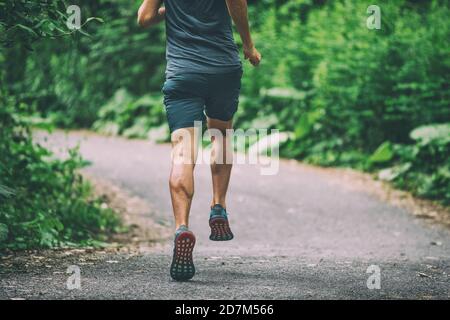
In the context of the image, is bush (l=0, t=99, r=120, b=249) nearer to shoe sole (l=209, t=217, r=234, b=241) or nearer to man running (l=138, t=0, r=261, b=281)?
shoe sole (l=209, t=217, r=234, b=241)

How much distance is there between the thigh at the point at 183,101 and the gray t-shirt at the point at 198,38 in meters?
0.07

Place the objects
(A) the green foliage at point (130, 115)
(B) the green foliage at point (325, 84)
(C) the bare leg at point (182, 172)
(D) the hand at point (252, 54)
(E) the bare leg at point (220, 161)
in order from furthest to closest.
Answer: (A) the green foliage at point (130, 115) < (B) the green foliage at point (325, 84) < (E) the bare leg at point (220, 161) < (D) the hand at point (252, 54) < (C) the bare leg at point (182, 172)

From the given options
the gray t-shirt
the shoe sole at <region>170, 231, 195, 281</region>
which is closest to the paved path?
the shoe sole at <region>170, 231, 195, 281</region>

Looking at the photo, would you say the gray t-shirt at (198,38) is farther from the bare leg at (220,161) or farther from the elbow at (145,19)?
the bare leg at (220,161)

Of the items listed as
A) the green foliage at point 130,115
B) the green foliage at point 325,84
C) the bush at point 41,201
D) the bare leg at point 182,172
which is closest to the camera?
the bare leg at point 182,172

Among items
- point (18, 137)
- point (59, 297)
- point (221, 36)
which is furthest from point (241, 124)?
point (59, 297)

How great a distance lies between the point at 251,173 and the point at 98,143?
484cm

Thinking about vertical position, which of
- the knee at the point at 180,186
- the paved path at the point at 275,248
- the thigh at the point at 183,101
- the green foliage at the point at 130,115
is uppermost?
the green foliage at the point at 130,115

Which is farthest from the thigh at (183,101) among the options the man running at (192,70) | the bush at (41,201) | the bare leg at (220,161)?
the bush at (41,201)

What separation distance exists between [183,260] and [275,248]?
9.50 ft

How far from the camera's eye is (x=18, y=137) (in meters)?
7.55

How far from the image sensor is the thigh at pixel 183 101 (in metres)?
4.55

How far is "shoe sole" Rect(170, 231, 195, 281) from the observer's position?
4.26 metres

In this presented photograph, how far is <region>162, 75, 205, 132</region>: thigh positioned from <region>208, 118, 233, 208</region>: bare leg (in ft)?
1.42
